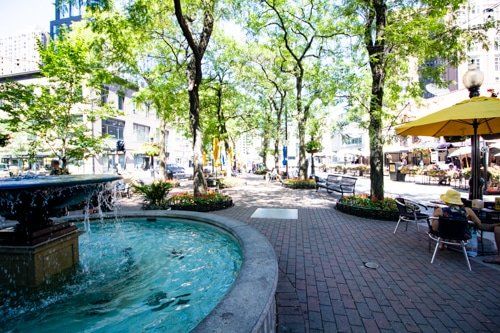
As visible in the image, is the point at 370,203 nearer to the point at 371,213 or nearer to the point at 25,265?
the point at 371,213

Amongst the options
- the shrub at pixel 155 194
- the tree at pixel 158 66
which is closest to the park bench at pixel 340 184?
the shrub at pixel 155 194

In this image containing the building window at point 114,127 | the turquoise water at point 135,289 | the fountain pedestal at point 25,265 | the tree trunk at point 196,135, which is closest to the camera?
the turquoise water at point 135,289

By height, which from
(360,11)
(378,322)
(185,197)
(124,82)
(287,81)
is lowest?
(378,322)

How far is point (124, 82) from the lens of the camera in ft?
49.1

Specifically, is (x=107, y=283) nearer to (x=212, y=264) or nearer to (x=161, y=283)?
(x=161, y=283)

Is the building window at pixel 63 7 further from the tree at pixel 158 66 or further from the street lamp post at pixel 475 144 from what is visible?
the street lamp post at pixel 475 144

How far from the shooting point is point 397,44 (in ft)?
27.8

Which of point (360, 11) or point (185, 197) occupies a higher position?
point (360, 11)

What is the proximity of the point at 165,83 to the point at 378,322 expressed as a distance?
17306 mm

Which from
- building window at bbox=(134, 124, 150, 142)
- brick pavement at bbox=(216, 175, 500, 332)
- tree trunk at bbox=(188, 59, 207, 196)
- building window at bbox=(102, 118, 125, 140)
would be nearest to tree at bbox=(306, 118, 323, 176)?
tree trunk at bbox=(188, 59, 207, 196)

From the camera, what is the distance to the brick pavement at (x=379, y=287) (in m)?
3.19

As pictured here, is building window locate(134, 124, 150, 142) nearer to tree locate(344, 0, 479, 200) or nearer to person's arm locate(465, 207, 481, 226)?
tree locate(344, 0, 479, 200)

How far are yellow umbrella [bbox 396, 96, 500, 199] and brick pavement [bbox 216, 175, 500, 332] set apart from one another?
2.51m

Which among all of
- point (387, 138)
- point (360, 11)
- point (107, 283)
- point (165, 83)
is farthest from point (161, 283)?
point (165, 83)
